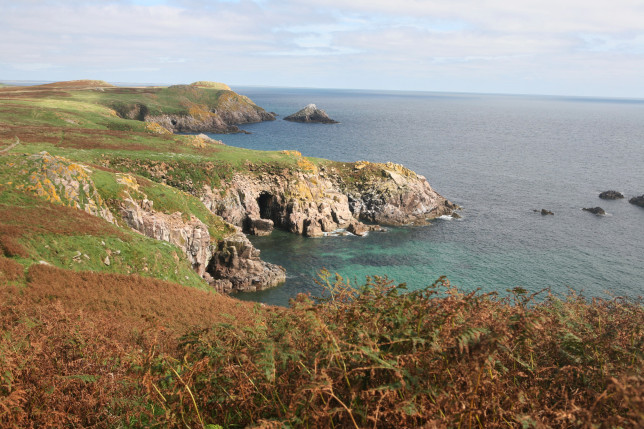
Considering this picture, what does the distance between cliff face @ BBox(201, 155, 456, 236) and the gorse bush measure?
56335 mm

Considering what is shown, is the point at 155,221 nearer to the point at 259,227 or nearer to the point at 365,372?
the point at 259,227

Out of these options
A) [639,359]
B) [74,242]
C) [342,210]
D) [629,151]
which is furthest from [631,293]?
[629,151]

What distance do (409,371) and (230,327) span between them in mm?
3823

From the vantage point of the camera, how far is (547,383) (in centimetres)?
679

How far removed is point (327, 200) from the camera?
7025 cm

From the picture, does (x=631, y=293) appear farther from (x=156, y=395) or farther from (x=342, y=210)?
(x=156, y=395)

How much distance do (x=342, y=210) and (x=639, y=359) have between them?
63.8 m

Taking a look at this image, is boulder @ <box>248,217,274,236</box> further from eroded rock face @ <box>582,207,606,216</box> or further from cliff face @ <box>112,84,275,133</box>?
cliff face @ <box>112,84,275,133</box>

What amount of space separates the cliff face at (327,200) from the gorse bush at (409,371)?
185ft

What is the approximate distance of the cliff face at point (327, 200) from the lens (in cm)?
6450

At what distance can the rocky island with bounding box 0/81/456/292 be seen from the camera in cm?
3503

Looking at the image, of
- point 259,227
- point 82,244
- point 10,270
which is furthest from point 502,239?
point 10,270

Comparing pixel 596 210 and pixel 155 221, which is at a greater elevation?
pixel 155 221

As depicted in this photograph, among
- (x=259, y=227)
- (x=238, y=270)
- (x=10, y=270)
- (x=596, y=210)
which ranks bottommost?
(x=238, y=270)
